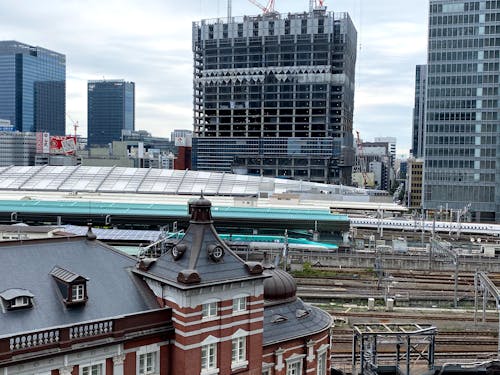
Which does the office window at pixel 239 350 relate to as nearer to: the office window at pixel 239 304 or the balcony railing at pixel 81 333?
the office window at pixel 239 304

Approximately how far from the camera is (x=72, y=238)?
33.8 metres

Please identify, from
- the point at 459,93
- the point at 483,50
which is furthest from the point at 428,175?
the point at 483,50

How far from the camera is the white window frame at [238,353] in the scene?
107ft

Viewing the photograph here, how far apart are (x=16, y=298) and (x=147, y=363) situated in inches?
320

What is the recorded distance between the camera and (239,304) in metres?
32.8

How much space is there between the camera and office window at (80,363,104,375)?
28.2m

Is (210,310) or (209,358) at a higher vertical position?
(210,310)

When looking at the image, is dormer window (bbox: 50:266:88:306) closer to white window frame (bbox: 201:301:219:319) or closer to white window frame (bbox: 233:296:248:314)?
white window frame (bbox: 201:301:219:319)

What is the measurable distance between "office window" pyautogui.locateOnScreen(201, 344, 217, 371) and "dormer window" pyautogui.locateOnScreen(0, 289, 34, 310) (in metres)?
9.86

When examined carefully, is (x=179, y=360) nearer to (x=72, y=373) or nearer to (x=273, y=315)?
(x=72, y=373)

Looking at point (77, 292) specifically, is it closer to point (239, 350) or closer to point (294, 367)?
point (239, 350)

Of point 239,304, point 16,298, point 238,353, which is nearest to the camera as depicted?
point 16,298

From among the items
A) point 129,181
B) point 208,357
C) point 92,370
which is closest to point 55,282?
point 92,370

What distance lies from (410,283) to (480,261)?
17.7 meters
